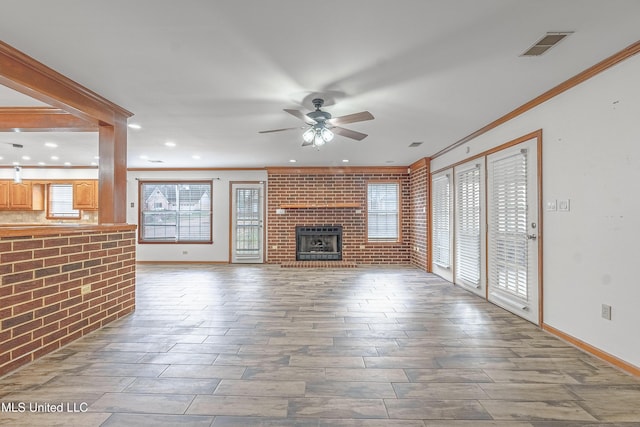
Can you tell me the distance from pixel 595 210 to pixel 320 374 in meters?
2.58

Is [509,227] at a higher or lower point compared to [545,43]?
lower

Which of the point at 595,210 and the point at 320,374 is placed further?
the point at 595,210

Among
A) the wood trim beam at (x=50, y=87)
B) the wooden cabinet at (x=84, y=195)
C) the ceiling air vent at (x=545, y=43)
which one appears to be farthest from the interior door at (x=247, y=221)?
the ceiling air vent at (x=545, y=43)

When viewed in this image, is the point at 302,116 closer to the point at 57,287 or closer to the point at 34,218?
the point at 57,287

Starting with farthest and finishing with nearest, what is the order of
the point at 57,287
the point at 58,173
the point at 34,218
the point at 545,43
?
1. the point at 34,218
2. the point at 58,173
3. the point at 57,287
4. the point at 545,43

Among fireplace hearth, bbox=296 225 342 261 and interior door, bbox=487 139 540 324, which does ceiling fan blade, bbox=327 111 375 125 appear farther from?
fireplace hearth, bbox=296 225 342 261

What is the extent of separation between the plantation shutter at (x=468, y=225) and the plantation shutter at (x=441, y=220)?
354 millimetres

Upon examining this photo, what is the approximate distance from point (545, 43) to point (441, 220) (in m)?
3.85

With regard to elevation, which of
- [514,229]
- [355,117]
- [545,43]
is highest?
[545,43]

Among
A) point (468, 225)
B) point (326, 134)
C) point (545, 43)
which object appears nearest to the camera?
point (545, 43)

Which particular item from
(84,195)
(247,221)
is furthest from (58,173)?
(247,221)

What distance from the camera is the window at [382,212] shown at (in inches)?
281

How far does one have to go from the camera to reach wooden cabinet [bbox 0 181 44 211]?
283 inches

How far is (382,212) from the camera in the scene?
7.16 m
